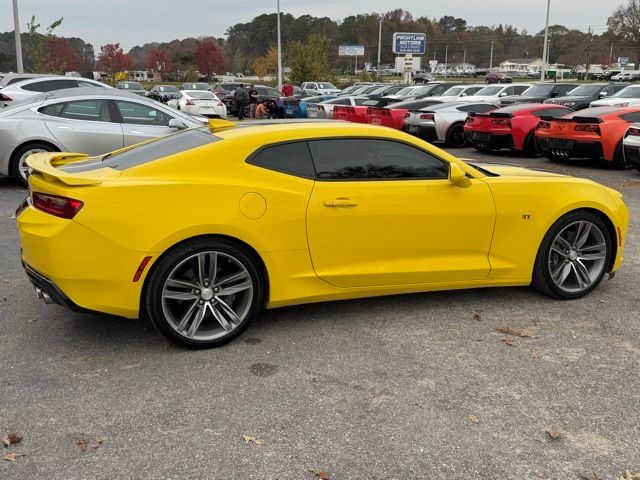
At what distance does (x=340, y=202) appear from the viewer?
418 centimetres

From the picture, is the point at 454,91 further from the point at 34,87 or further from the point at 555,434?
the point at 555,434

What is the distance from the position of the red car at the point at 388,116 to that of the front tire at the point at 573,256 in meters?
11.9

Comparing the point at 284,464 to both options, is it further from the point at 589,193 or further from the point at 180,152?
the point at 589,193

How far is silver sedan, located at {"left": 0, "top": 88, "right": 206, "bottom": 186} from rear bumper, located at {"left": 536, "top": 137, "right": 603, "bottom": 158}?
755 cm

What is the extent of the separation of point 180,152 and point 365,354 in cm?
182

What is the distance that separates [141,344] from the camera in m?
4.12

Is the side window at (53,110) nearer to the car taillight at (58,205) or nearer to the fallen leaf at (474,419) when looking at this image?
the car taillight at (58,205)

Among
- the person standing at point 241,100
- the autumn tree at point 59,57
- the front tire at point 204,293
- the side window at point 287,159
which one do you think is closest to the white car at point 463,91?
the person standing at point 241,100

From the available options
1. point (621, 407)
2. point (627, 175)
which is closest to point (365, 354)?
point (621, 407)

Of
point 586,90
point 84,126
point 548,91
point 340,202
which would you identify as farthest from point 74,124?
point 548,91

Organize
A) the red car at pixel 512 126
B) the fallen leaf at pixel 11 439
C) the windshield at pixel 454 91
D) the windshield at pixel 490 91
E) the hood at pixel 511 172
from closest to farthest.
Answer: the fallen leaf at pixel 11 439 → the hood at pixel 511 172 → the red car at pixel 512 126 → the windshield at pixel 490 91 → the windshield at pixel 454 91

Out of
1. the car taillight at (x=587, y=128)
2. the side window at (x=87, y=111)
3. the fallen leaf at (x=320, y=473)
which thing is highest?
the side window at (x=87, y=111)

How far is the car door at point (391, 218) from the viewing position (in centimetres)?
420

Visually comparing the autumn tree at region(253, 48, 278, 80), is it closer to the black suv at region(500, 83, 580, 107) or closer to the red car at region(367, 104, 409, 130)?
the black suv at region(500, 83, 580, 107)
